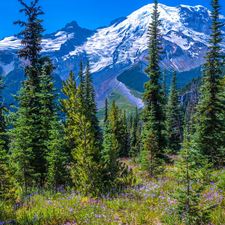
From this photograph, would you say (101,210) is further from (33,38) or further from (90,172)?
(33,38)

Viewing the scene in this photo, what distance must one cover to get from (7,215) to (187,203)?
535 cm

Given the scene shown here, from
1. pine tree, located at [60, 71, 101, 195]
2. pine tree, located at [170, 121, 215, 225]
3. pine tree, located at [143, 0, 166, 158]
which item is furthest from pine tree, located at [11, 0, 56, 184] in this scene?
pine tree, located at [143, 0, 166, 158]

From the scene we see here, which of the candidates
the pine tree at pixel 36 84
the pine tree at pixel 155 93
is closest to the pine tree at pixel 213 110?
the pine tree at pixel 155 93

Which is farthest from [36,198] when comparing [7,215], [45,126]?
[45,126]

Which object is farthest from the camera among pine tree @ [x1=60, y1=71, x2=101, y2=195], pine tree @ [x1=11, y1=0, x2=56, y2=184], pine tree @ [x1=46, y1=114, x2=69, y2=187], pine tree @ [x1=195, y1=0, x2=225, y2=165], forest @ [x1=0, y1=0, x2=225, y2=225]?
pine tree @ [x1=195, y1=0, x2=225, y2=165]

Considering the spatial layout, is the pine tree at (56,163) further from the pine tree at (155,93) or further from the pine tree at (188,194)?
the pine tree at (155,93)

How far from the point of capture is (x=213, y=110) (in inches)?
538

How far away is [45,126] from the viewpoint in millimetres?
10781

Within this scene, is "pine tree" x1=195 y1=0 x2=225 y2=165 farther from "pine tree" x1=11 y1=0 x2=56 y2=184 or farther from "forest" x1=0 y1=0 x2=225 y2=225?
"pine tree" x1=11 y1=0 x2=56 y2=184

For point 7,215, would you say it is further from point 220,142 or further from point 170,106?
point 170,106

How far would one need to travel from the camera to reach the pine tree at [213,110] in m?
13.2

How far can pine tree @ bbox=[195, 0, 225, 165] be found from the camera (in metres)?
13.2

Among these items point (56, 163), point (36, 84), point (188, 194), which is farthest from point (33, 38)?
point (188, 194)

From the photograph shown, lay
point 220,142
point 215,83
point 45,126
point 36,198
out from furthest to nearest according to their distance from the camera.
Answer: point 215,83
point 220,142
point 45,126
point 36,198
